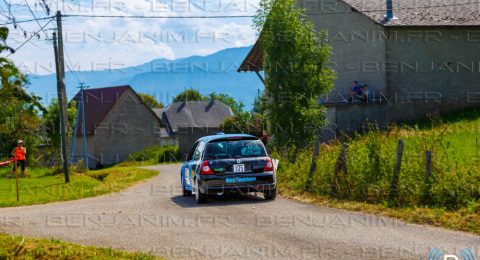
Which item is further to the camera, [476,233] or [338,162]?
[338,162]

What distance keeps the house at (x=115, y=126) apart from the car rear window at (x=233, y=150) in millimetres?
51120

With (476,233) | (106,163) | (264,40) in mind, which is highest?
(264,40)

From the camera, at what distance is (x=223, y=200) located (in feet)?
50.9

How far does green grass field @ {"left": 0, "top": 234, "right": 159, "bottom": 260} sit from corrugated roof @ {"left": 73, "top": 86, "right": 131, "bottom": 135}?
57.4 meters

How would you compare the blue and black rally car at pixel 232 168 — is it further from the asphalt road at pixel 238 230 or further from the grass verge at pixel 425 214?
the grass verge at pixel 425 214

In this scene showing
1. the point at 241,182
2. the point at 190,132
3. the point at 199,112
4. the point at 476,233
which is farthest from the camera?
the point at 199,112

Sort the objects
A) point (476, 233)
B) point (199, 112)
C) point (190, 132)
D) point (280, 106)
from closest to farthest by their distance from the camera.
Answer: point (476, 233)
point (280, 106)
point (190, 132)
point (199, 112)

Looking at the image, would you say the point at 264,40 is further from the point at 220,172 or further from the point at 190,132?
the point at 190,132

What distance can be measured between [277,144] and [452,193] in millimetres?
12184

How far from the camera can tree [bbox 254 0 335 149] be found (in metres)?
22.7

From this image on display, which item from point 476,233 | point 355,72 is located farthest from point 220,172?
point 355,72

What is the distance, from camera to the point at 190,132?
2235 inches

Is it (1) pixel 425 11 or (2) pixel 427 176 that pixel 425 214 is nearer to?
(2) pixel 427 176

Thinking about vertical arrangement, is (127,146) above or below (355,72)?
below
